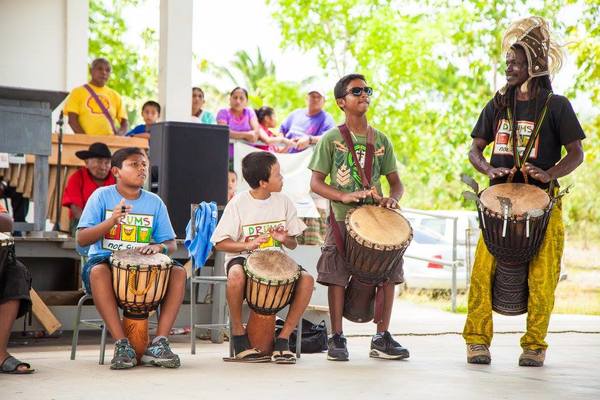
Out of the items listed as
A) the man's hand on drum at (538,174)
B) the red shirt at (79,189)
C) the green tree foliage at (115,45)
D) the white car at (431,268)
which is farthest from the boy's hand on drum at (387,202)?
the green tree foliage at (115,45)

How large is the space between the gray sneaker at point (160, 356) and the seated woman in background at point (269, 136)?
6.33 meters

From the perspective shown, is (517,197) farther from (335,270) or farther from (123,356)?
(123,356)

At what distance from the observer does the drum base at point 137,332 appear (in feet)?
22.7

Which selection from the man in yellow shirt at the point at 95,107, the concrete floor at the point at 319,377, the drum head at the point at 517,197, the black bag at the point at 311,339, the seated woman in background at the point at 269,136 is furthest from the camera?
the seated woman in background at the point at 269,136

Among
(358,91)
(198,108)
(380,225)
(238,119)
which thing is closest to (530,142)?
(380,225)

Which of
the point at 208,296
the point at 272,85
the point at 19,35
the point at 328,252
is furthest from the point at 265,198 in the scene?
the point at 272,85

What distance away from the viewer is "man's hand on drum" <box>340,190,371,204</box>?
23.5ft

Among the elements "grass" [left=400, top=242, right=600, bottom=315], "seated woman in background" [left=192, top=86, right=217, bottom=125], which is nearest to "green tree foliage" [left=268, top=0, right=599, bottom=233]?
"grass" [left=400, top=242, right=600, bottom=315]

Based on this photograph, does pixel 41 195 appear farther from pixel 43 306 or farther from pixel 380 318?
pixel 380 318

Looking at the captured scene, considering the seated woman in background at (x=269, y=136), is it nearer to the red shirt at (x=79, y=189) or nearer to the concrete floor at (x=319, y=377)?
the red shirt at (x=79, y=189)

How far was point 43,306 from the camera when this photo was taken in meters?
8.51

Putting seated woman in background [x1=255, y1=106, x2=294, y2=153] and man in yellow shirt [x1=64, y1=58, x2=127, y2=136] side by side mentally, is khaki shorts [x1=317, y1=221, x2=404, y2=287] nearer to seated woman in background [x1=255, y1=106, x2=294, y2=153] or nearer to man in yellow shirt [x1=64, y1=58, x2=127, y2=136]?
man in yellow shirt [x1=64, y1=58, x2=127, y2=136]

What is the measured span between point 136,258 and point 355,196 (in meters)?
1.43

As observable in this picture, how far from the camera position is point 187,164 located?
9719 millimetres
